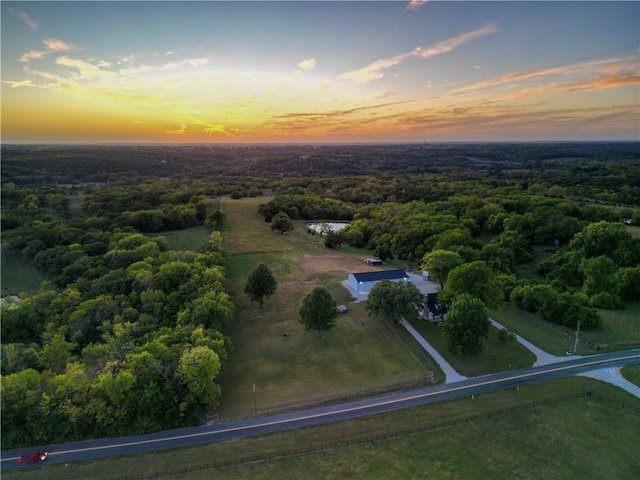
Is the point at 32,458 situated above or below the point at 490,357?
above

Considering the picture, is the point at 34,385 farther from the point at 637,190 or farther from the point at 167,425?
the point at 637,190

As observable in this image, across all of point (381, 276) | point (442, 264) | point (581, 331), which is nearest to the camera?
point (581, 331)

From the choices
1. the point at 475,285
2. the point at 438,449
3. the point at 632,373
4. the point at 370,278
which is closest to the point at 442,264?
the point at 475,285

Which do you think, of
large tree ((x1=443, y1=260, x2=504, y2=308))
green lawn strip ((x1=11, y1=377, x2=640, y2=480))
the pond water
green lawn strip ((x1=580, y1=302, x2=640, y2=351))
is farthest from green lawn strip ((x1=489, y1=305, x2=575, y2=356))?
the pond water

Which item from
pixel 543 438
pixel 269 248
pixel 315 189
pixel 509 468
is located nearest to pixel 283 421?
pixel 509 468

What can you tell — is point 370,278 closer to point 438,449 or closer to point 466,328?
point 466,328

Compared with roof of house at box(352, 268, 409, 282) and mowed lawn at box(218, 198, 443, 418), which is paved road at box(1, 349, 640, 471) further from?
roof of house at box(352, 268, 409, 282)
